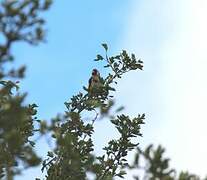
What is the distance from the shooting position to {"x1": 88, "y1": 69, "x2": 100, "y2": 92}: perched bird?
42.2ft

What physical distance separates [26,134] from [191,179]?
596 cm

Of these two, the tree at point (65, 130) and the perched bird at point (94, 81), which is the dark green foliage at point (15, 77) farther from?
the perched bird at point (94, 81)

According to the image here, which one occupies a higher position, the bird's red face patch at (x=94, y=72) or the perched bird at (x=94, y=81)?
the bird's red face patch at (x=94, y=72)

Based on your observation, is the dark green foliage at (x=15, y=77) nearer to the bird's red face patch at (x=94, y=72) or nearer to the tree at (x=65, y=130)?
the tree at (x=65, y=130)

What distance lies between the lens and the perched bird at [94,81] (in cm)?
1286

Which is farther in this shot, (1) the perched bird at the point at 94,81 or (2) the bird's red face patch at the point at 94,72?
(2) the bird's red face patch at the point at 94,72

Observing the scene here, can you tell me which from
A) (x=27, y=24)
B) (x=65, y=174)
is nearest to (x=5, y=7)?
(x=27, y=24)

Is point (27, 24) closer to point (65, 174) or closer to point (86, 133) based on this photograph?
point (65, 174)

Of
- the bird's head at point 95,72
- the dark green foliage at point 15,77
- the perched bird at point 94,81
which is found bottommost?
the dark green foliage at point 15,77

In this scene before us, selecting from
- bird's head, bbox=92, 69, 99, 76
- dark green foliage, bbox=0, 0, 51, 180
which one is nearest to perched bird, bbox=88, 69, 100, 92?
bird's head, bbox=92, 69, 99, 76

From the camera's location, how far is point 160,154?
6750 millimetres

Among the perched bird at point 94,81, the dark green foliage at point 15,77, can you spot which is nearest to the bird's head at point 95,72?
the perched bird at point 94,81

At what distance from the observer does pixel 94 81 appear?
1327 centimetres

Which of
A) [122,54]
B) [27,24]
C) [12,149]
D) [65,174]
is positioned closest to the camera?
[12,149]
